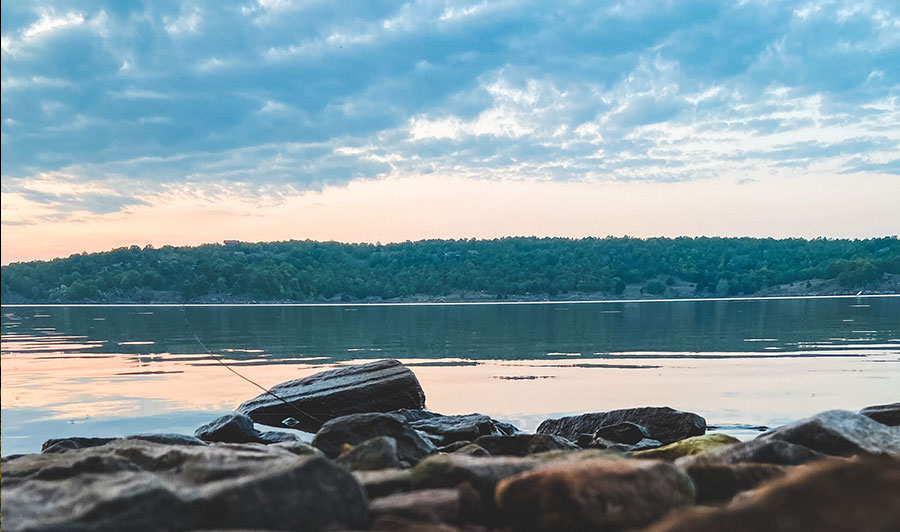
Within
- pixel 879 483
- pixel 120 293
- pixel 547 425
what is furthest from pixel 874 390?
pixel 120 293

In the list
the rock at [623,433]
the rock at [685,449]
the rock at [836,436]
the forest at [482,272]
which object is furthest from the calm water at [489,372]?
the forest at [482,272]

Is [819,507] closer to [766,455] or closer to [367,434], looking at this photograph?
[766,455]

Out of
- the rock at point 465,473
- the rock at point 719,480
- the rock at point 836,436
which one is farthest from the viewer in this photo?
the rock at point 836,436

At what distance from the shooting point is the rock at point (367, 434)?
30.3 feet

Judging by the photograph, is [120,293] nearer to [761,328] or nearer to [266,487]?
[761,328]

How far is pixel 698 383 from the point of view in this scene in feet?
75.5

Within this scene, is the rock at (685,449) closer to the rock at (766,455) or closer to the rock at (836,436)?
the rock at (836,436)

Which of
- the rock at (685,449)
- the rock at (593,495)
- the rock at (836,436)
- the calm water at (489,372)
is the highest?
the rock at (593,495)

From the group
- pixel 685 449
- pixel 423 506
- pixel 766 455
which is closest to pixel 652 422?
pixel 685 449

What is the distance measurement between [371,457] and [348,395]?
9655mm

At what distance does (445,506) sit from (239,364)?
24966 millimetres

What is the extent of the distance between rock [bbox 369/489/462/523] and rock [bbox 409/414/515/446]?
23.4ft

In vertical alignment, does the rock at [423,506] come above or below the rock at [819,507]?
below

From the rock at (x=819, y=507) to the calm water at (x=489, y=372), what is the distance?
39.4 feet
